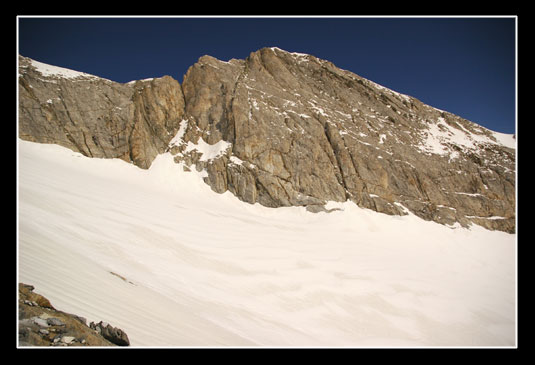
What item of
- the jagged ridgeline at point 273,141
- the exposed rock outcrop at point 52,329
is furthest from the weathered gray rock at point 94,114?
the exposed rock outcrop at point 52,329

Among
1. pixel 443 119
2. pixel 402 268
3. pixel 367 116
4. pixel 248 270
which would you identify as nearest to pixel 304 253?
pixel 248 270

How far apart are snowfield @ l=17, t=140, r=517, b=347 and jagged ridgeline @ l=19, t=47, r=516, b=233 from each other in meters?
3.26

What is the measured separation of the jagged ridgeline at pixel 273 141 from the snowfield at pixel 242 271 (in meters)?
3.26

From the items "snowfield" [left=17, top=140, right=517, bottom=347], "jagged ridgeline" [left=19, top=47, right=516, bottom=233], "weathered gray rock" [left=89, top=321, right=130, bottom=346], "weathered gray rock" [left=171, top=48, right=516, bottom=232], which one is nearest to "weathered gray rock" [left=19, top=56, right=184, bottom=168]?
"jagged ridgeline" [left=19, top=47, right=516, bottom=233]

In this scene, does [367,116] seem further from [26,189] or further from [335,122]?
[26,189]

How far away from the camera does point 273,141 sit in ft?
92.0

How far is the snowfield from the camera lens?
20.1 feet

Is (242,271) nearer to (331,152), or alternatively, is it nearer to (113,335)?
(113,335)

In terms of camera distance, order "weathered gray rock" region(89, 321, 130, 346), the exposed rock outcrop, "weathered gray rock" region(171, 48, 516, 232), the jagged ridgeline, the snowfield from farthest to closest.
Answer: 1. "weathered gray rock" region(171, 48, 516, 232)
2. the jagged ridgeline
3. the snowfield
4. "weathered gray rock" region(89, 321, 130, 346)
5. the exposed rock outcrop

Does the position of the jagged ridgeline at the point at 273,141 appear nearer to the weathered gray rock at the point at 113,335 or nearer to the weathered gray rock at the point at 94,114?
the weathered gray rock at the point at 94,114

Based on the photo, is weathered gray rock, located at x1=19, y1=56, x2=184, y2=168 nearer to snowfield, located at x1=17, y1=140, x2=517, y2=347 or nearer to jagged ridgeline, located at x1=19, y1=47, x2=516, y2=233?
jagged ridgeline, located at x1=19, y1=47, x2=516, y2=233

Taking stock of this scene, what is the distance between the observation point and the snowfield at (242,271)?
6.12 meters

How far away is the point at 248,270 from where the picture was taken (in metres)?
12.5

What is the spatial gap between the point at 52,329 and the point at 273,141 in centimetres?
2545
